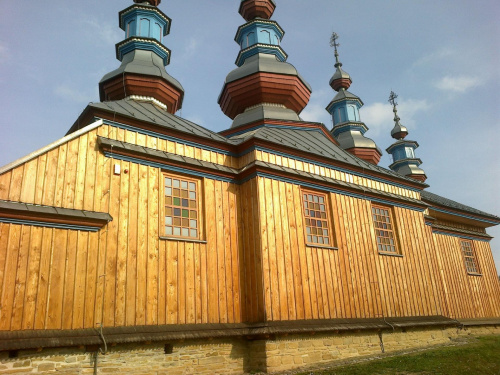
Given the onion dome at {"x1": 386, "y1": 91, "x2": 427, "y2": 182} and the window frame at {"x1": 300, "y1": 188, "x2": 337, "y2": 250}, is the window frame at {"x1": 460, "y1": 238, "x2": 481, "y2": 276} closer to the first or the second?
the window frame at {"x1": 300, "y1": 188, "x2": 337, "y2": 250}

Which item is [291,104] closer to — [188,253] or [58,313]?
[188,253]

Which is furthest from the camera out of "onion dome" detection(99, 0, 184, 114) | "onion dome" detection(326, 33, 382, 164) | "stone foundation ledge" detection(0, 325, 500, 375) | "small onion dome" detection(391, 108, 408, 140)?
"small onion dome" detection(391, 108, 408, 140)

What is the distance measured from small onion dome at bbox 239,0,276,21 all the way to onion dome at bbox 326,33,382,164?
28.7 ft

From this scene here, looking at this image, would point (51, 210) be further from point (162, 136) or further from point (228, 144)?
point (228, 144)

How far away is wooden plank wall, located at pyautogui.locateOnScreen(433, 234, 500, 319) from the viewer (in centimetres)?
1599

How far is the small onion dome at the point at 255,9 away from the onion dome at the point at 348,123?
8.75 metres

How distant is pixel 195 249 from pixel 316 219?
3.25 meters

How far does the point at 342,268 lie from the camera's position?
35.3 feet

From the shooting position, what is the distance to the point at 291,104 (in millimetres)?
16219

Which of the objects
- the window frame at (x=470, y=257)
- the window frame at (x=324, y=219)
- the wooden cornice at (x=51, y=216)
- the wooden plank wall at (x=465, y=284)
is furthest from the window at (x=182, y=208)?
the window frame at (x=470, y=257)

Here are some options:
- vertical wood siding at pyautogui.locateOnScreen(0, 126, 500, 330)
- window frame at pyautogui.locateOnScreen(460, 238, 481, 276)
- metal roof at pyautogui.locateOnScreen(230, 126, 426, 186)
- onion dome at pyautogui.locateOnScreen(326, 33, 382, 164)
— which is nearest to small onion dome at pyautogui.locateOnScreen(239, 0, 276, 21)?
metal roof at pyautogui.locateOnScreen(230, 126, 426, 186)

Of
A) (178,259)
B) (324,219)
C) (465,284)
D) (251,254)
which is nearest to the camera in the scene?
(178,259)

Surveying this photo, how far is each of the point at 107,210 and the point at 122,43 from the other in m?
8.79

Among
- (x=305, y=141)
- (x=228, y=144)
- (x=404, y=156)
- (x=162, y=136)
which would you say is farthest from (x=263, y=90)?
(x=404, y=156)
